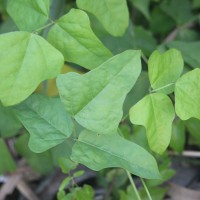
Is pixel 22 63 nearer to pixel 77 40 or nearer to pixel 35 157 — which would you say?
pixel 77 40

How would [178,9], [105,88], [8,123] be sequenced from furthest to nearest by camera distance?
1. [178,9]
2. [8,123]
3. [105,88]

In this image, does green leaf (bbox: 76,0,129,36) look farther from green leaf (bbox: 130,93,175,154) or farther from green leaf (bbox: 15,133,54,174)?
green leaf (bbox: 15,133,54,174)

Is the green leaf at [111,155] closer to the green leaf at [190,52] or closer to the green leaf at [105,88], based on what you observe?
the green leaf at [105,88]

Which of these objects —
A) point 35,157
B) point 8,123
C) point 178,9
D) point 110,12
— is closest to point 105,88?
point 110,12

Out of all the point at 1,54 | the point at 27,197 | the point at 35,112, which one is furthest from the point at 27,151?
the point at 1,54

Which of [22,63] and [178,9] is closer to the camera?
[22,63]

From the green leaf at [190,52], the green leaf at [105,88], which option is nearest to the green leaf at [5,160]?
the green leaf at [105,88]

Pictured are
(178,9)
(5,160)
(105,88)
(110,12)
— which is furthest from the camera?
(178,9)
